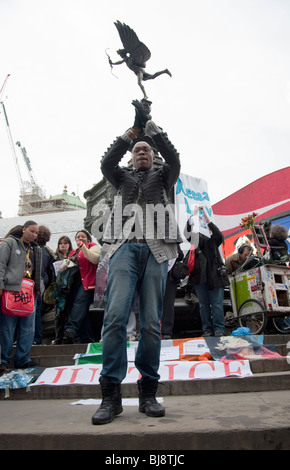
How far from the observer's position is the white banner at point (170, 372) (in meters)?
3.88

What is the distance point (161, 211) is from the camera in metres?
2.90

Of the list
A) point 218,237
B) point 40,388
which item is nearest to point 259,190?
point 218,237

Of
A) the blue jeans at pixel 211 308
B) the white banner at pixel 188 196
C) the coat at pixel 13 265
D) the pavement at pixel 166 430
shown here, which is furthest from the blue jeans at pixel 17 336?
the white banner at pixel 188 196

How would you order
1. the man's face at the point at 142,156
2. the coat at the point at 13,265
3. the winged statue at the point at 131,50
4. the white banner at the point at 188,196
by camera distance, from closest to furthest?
the man's face at the point at 142,156 < the coat at the point at 13,265 < the white banner at the point at 188,196 < the winged statue at the point at 131,50

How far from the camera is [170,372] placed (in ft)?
13.1

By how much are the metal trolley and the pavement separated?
10.9 ft

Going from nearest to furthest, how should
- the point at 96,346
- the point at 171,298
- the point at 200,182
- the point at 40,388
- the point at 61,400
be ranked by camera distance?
1. the point at 61,400
2. the point at 40,388
3. the point at 96,346
4. the point at 171,298
5. the point at 200,182

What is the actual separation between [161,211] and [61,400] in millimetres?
2096

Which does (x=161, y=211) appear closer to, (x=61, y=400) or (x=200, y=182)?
(x=61, y=400)

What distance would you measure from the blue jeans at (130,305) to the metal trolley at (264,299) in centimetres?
357

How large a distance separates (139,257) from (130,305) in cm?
34

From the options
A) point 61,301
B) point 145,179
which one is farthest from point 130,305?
point 61,301

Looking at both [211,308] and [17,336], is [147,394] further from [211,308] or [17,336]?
[211,308]

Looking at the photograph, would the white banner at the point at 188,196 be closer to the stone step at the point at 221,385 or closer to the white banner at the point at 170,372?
the white banner at the point at 170,372
